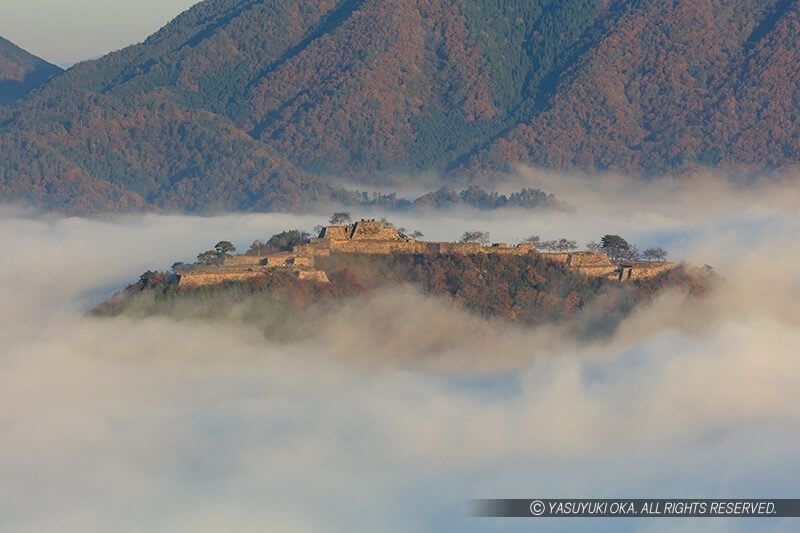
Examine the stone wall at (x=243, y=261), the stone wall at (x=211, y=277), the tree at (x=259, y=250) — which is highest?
the tree at (x=259, y=250)

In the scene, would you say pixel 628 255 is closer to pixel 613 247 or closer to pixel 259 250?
pixel 613 247

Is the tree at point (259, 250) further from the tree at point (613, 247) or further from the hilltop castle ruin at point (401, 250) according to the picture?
the tree at point (613, 247)

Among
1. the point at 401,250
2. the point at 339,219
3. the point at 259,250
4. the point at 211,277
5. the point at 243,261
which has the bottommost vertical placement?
the point at 211,277

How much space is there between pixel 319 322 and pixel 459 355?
8043 millimetres

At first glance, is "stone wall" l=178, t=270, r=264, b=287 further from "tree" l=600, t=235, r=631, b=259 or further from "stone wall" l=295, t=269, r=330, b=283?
"tree" l=600, t=235, r=631, b=259

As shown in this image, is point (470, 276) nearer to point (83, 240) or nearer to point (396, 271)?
point (396, 271)

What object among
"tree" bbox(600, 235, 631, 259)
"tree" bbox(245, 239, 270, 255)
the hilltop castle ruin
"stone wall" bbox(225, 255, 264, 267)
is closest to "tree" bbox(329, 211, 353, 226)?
"tree" bbox(245, 239, 270, 255)

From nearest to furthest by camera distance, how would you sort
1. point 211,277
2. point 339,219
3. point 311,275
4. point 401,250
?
point 211,277, point 311,275, point 401,250, point 339,219

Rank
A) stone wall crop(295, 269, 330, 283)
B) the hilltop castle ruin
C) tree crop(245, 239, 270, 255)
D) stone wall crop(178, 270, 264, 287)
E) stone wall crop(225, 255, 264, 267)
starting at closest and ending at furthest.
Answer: stone wall crop(178, 270, 264, 287)
stone wall crop(295, 269, 330, 283)
stone wall crop(225, 255, 264, 267)
the hilltop castle ruin
tree crop(245, 239, 270, 255)

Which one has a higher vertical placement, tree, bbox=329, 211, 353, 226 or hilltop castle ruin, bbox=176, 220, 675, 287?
tree, bbox=329, 211, 353, 226

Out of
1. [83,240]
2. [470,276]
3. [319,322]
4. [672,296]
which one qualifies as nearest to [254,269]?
[319,322]

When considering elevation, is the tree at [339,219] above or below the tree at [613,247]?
above

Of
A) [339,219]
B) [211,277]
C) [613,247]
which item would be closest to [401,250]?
[211,277]

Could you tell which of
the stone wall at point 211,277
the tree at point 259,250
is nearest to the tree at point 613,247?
the tree at point 259,250
